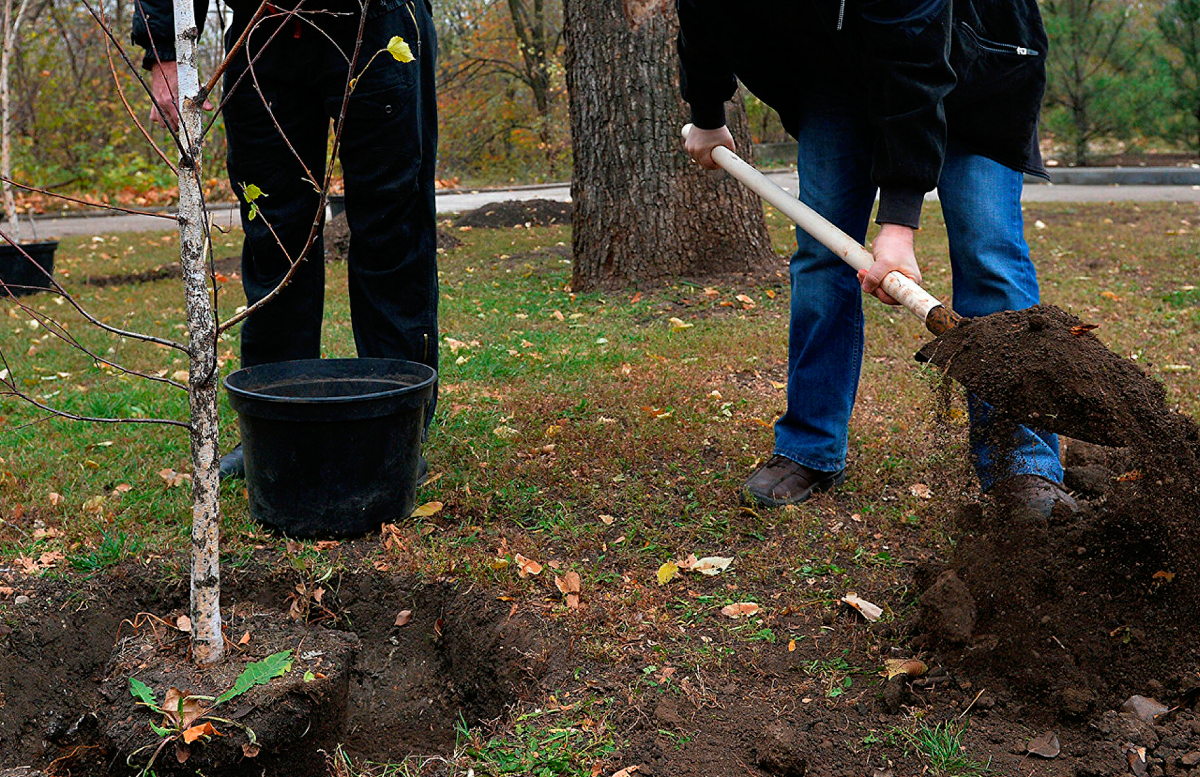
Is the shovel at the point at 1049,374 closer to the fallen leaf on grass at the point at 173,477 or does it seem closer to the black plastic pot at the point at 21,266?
the fallen leaf on grass at the point at 173,477

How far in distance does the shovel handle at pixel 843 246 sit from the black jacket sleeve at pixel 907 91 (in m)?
0.13

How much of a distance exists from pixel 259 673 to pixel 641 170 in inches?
164

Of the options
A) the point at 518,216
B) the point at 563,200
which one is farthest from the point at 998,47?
the point at 563,200

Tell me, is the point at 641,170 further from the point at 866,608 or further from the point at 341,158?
the point at 866,608

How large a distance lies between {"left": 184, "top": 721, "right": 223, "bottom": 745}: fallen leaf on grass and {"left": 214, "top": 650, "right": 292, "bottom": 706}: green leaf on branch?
59mm

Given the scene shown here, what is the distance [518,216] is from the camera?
396 inches

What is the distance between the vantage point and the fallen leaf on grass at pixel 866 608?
222cm

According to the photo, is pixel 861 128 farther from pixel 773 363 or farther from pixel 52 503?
pixel 52 503

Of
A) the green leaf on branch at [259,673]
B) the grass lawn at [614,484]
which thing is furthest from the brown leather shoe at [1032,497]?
the green leaf on branch at [259,673]

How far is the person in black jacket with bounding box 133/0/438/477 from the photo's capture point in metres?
2.74

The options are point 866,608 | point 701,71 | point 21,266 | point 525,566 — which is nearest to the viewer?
point 866,608

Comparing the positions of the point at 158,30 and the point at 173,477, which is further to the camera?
the point at 173,477

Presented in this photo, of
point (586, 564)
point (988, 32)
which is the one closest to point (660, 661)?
point (586, 564)

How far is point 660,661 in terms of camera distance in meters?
2.09
